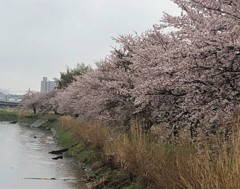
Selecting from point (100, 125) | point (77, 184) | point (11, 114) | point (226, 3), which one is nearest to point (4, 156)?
point (100, 125)

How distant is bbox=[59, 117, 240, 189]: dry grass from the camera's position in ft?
21.4

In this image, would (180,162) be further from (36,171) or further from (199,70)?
(36,171)

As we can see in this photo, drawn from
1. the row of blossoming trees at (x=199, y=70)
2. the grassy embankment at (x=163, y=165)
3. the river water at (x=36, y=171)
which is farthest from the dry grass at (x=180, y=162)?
the river water at (x=36, y=171)

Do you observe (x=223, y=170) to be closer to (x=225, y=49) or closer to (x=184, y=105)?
(x=225, y=49)

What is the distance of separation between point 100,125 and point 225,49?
15.9 m

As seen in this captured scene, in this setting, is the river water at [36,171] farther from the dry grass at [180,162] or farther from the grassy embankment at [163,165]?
the dry grass at [180,162]

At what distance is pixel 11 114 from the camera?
101375 millimetres

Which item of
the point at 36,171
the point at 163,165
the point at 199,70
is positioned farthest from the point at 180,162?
the point at 36,171

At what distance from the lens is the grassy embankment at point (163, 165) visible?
6635mm

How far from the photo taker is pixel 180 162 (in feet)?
29.7

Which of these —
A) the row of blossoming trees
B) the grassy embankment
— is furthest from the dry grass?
the row of blossoming trees

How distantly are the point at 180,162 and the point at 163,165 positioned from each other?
1159mm

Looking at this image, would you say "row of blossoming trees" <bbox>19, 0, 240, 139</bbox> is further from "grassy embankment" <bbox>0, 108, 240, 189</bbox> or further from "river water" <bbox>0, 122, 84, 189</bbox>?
"river water" <bbox>0, 122, 84, 189</bbox>

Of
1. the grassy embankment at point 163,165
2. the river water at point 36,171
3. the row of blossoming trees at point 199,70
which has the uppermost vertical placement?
the row of blossoming trees at point 199,70
